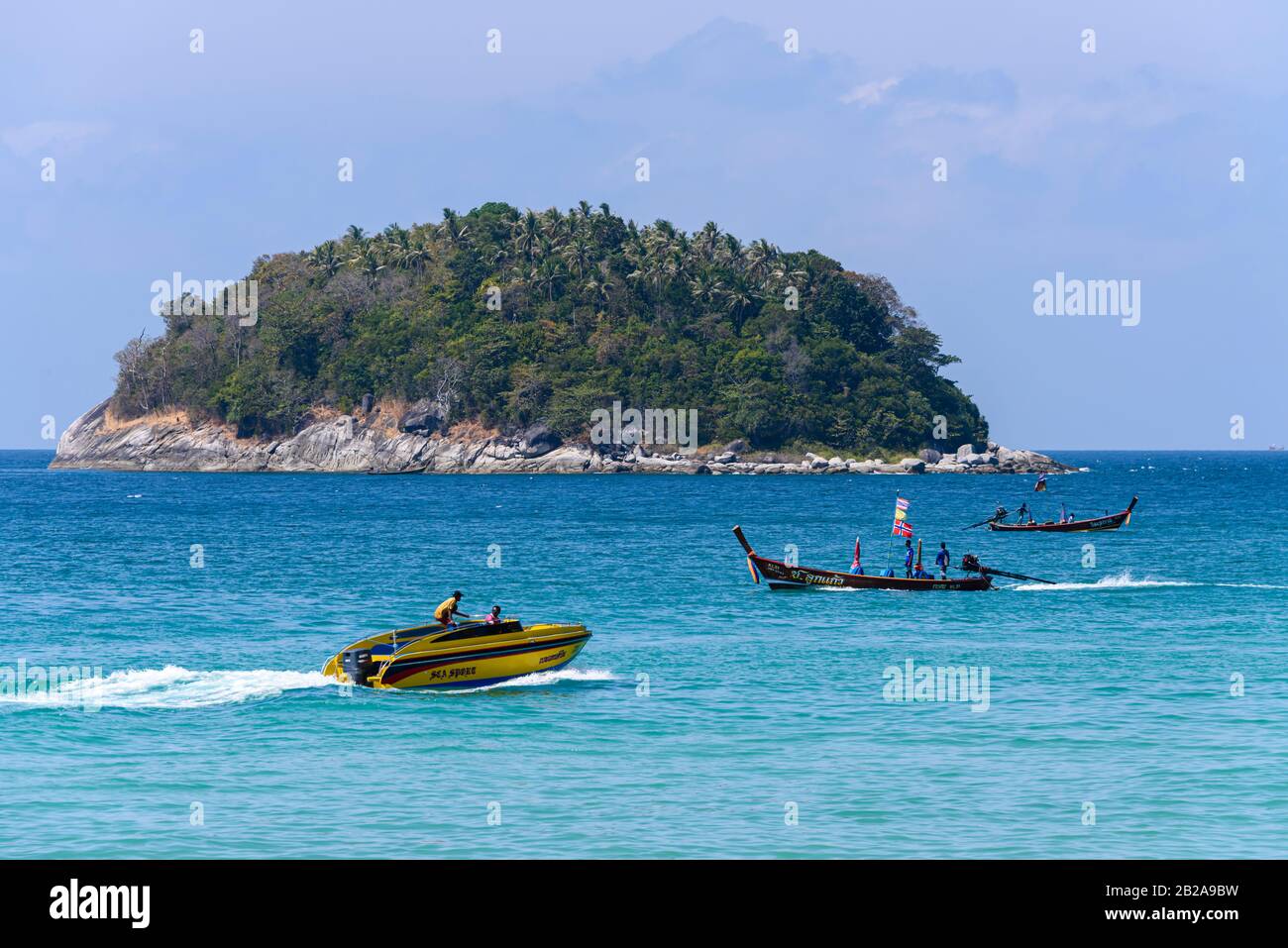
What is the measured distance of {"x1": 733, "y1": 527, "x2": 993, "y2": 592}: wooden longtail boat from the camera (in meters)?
49.2

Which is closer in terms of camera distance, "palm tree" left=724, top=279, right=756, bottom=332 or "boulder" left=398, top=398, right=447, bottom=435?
"boulder" left=398, top=398, right=447, bottom=435

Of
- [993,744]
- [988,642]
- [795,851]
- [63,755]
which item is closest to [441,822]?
[795,851]

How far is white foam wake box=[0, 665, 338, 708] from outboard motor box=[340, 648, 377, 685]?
1.90 ft

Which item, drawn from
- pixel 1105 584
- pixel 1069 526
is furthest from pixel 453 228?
pixel 1105 584

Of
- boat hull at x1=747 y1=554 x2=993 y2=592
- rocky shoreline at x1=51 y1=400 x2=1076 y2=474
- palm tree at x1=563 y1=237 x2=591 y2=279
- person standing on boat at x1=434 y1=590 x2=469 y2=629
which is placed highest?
palm tree at x1=563 y1=237 x2=591 y2=279

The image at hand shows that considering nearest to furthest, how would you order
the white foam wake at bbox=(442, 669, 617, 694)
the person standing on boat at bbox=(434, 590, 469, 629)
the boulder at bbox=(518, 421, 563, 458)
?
1. the person standing on boat at bbox=(434, 590, 469, 629)
2. the white foam wake at bbox=(442, 669, 617, 694)
3. the boulder at bbox=(518, 421, 563, 458)

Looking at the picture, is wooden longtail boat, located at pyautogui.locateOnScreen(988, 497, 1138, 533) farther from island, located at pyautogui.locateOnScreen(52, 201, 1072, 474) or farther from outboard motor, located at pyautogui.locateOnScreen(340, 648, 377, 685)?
island, located at pyautogui.locateOnScreen(52, 201, 1072, 474)

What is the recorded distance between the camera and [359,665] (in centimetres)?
2967

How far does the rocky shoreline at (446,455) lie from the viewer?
168250 millimetres

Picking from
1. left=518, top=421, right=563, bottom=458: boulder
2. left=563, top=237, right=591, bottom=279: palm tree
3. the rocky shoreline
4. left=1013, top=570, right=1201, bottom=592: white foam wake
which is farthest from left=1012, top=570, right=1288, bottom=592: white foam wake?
left=563, top=237, right=591, bottom=279: palm tree

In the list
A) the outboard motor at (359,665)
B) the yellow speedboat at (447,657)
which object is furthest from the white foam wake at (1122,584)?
the outboard motor at (359,665)

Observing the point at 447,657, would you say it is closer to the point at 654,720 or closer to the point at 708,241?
the point at 654,720

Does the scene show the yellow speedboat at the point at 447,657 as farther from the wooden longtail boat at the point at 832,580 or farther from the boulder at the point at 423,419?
the boulder at the point at 423,419

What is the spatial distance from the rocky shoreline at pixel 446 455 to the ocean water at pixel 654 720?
105m
